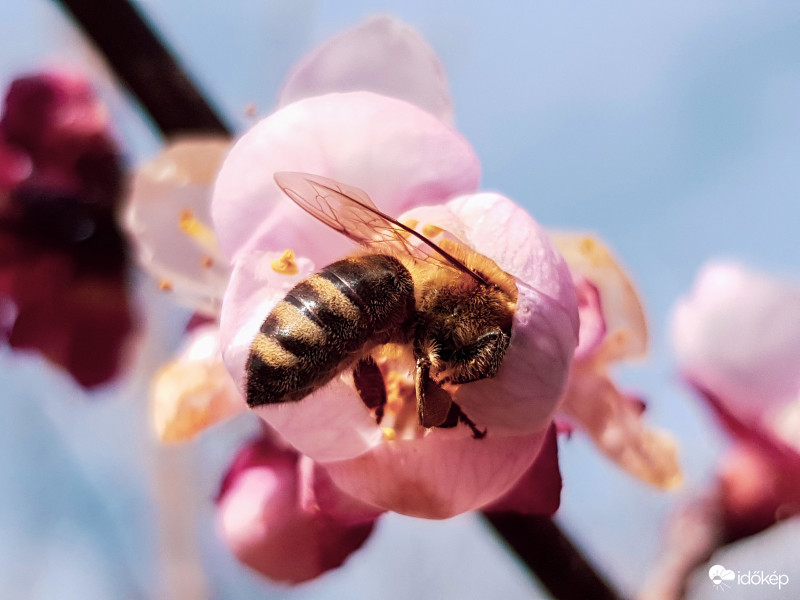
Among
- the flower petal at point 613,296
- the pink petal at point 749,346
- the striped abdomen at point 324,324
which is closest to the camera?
the striped abdomen at point 324,324

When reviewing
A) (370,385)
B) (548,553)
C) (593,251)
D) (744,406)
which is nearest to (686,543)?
(744,406)

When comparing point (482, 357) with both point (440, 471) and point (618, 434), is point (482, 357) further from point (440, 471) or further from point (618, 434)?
point (618, 434)

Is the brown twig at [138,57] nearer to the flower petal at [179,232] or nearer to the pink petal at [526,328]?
the flower petal at [179,232]

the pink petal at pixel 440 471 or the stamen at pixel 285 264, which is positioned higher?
the stamen at pixel 285 264

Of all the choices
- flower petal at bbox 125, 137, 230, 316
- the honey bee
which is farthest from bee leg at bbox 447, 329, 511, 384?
flower petal at bbox 125, 137, 230, 316

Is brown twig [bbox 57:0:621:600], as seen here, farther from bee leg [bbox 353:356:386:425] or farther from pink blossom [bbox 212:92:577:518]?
bee leg [bbox 353:356:386:425]

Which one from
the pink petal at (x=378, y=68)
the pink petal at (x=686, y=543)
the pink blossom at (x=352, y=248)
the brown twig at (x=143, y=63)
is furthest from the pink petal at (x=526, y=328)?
the pink petal at (x=686, y=543)

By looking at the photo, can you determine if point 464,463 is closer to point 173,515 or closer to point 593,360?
point 593,360

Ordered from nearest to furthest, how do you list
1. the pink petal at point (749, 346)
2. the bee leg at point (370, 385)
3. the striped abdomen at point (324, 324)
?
the striped abdomen at point (324, 324), the bee leg at point (370, 385), the pink petal at point (749, 346)
